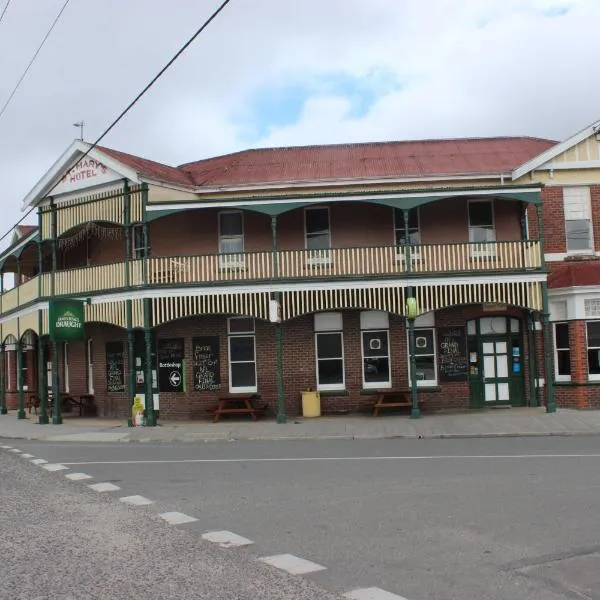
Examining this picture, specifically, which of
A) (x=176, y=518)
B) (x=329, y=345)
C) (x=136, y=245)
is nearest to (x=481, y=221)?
(x=329, y=345)

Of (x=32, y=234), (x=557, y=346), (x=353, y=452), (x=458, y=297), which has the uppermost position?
(x=32, y=234)

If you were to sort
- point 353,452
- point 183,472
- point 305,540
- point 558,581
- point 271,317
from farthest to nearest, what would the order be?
point 271,317, point 353,452, point 183,472, point 305,540, point 558,581

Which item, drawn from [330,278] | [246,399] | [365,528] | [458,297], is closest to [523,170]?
[458,297]

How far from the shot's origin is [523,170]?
2116 cm

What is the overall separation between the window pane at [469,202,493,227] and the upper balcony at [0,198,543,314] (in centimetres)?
3

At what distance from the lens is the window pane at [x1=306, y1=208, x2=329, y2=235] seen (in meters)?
22.0

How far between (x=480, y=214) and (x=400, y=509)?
15.1m

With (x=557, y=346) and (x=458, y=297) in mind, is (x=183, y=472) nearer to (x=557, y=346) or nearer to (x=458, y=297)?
(x=458, y=297)

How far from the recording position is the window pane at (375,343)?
70.9ft

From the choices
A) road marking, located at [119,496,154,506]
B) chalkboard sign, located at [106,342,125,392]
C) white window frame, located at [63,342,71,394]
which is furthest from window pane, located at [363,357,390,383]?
road marking, located at [119,496,154,506]

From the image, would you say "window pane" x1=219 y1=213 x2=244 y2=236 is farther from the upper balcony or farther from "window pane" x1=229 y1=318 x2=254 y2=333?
"window pane" x1=229 y1=318 x2=254 y2=333

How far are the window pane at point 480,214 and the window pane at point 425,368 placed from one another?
13.8 feet

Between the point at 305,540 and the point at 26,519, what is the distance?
3.35m

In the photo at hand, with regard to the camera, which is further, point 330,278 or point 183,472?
point 330,278
